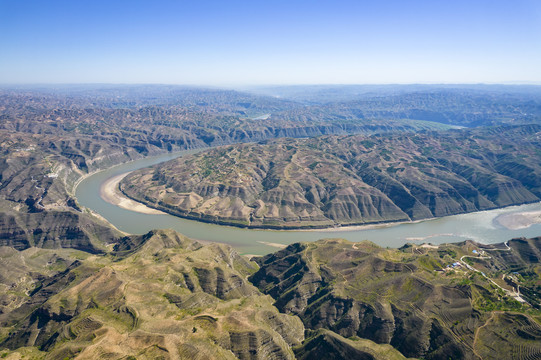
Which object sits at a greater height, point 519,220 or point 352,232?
point 519,220

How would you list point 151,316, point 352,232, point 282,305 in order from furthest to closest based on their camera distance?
point 352,232 → point 282,305 → point 151,316

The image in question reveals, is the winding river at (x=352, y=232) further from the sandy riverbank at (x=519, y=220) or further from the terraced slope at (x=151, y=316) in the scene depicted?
the terraced slope at (x=151, y=316)

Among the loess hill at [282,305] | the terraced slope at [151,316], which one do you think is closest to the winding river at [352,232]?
the loess hill at [282,305]

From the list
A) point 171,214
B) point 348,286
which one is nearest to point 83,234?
point 171,214

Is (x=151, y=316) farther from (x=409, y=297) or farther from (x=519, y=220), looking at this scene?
(x=519, y=220)

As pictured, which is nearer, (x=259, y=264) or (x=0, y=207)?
(x=259, y=264)

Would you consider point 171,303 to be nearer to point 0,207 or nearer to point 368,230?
point 368,230

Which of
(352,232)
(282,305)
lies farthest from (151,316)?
(352,232)
